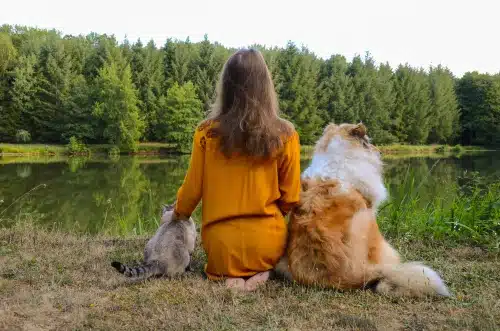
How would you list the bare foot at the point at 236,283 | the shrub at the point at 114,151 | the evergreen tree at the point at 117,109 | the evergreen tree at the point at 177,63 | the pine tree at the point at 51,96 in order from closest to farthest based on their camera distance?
the bare foot at the point at 236,283, the shrub at the point at 114,151, the evergreen tree at the point at 117,109, the pine tree at the point at 51,96, the evergreen tree at the point at 177,63

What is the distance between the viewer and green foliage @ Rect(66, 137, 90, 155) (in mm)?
35625

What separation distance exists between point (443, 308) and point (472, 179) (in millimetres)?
3620

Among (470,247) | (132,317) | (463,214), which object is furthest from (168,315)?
(463,214)

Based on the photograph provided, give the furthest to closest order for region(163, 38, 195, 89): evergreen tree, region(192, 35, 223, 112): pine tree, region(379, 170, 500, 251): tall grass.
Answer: region(163, 38, 195, 89): evergreen tree, region(192, 35, 223, 112): pine tree, region(379, 170, 500, 251): tall grass

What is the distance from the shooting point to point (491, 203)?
5285 mm

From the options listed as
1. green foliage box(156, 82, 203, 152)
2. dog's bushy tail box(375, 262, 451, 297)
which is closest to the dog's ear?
dog's bushy tail box(375, 262, 451, 297)

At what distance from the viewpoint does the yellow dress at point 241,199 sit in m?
3.40

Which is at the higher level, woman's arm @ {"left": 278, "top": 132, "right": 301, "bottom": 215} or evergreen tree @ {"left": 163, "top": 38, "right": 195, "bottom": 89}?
evergreen tree @ {"left": 163, "top": 38, "right": 195, "bottom": 89}

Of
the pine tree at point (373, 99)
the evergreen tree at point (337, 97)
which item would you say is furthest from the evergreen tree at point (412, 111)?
the evergreen tree at point (337, 97)

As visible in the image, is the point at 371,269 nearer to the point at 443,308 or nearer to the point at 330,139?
the point at 443,308

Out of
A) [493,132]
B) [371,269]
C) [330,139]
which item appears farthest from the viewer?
[493,132]

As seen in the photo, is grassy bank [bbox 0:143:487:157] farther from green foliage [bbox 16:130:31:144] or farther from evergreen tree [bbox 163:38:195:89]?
evergreen tree [bbox 163:38:195:89]

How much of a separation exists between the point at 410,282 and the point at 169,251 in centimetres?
189

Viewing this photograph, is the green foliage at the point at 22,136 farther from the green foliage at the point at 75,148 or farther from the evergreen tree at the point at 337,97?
the evergreen tree at the point at 337,97
